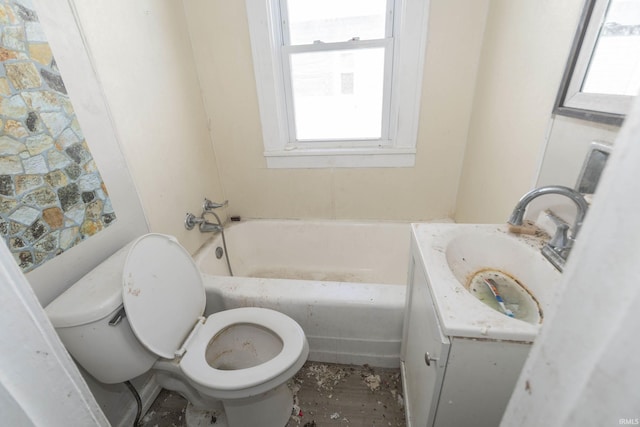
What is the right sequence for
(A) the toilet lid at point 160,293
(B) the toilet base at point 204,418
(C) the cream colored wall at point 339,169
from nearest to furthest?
(A) the toilet lid at point 160,293, (B) the toilet base at point 204,418, (C) the cream colored wall at point 339,169

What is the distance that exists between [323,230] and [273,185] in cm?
47

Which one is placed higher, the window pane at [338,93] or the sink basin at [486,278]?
the window pane at [338,93]

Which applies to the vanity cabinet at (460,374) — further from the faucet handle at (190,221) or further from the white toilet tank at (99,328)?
the faucet handle at (190,221)

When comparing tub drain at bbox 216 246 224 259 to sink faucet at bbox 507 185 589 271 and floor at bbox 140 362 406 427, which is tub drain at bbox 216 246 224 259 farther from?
sink faucet at bbox 507 185 589 271

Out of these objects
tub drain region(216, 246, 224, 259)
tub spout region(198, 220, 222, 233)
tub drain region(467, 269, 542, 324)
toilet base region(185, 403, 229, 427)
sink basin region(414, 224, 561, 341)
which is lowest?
toilet base region(185, 403, 229, 427)

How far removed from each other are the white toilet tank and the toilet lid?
39 millimetres

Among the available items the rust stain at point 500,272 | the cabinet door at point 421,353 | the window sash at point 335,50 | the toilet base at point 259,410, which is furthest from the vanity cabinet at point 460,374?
the window sash at point 335,50

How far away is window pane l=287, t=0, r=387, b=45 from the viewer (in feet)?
4.91

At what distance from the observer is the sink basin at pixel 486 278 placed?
0.57 metres

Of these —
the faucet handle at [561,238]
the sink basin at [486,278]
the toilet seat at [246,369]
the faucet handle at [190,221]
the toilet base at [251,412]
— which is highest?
the faucet handle at [561,238]

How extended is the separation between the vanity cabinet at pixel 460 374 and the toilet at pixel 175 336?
0.43 metres

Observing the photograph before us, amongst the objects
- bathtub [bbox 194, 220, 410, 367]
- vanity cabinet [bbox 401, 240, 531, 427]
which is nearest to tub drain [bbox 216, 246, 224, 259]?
bathtub [bbox 194, 220, 410, 367]

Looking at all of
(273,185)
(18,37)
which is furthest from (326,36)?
(18,37)

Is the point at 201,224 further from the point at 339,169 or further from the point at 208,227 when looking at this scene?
the point at 339,169
